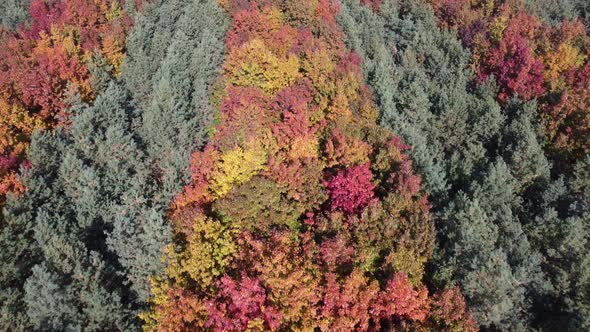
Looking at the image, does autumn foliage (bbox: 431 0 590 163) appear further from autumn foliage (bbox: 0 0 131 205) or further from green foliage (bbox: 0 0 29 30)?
green foliage (bbox: 0 0 29 30)

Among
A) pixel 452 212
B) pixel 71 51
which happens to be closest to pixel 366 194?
pixel 452 212

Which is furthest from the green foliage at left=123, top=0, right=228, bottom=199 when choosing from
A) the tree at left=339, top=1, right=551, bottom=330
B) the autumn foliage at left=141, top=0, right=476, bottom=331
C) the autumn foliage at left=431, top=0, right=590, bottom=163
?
the autumn foliage at left=431, top=0, right=590, bottom=163

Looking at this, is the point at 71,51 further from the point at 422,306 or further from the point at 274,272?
the point at 422,306

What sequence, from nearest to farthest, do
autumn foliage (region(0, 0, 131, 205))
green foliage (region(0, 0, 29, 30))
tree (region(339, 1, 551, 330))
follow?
1. tree (region(339, 1, 551, 330))
2. autumn foliage (region(0, 0, 131, 205))
3. green foliage (region(0, 0, 29, 30))

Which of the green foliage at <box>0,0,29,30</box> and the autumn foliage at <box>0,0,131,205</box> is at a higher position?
the green foliage at <box>0,0,29,30</box>

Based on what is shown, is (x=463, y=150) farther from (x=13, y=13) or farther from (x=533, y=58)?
(x=13, y=13)
